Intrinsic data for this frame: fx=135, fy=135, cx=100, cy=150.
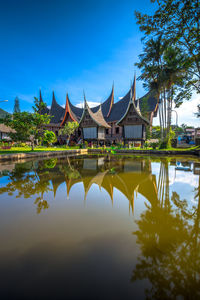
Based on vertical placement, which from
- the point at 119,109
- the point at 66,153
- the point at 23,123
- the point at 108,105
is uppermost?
the point at 108,105

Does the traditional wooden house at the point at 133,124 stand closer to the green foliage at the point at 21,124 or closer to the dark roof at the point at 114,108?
the dark roof at the point at 114,108

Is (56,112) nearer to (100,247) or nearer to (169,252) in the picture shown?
(100,247)

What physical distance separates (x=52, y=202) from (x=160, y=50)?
21598mm

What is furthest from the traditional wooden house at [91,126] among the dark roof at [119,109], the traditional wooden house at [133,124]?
the dark roof at [119,109]

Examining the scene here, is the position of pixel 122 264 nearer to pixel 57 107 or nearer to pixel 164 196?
pixel 164 196

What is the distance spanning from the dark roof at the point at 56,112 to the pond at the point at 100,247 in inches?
1356

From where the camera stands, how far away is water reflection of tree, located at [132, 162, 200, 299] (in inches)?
50.9

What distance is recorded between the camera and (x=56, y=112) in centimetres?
3716

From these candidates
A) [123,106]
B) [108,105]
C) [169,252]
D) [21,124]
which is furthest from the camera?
[108,105]

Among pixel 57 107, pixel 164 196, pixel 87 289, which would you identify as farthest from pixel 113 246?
pixel 57 107

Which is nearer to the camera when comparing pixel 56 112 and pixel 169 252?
pixel 169 252

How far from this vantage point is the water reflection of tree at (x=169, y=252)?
4.25ft

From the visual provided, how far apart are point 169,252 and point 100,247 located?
2.86 ft

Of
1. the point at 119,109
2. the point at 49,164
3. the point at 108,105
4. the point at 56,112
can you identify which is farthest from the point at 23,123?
the point at 56,112
